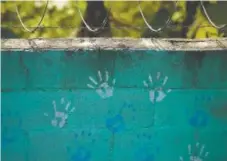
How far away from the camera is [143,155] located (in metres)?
2.58

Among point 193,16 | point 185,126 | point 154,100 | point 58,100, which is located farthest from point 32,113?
point 193,16

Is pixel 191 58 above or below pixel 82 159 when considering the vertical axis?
above

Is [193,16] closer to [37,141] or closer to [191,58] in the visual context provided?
[191,58]

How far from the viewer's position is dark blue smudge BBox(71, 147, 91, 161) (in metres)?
2.52

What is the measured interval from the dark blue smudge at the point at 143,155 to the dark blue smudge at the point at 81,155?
0.97 feet

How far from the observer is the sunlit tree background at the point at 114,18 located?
2500mm

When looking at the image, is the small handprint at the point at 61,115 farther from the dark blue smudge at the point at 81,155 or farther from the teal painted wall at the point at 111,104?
the dark blue smudge at the point at 81,155

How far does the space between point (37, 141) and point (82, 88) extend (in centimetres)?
40

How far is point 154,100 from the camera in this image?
2514 mm

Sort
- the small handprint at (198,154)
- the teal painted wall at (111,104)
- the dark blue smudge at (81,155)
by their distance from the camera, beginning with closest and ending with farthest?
the teal painted wall at (111,104), the dark blue smudge at (81,155), the small handprint at (198,154)

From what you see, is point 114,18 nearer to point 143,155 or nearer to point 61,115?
point 61,115

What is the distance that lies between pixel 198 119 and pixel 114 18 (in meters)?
0.79

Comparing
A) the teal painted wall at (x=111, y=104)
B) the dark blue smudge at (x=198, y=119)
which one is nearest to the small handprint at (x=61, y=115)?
the teal painted wall at (x=111, y=104)

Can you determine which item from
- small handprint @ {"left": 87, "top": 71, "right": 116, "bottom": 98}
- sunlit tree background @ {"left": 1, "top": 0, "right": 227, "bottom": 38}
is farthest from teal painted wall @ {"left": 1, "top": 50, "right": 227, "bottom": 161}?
sunlit tree background @ {"left": 1, "top": 0, "right": 227, "bottom": 38}
